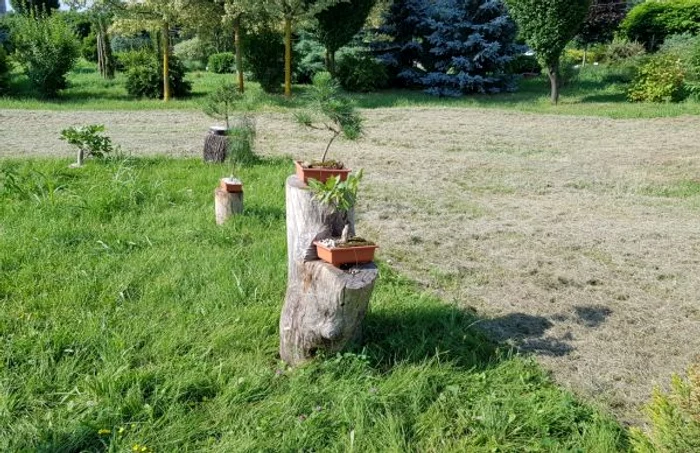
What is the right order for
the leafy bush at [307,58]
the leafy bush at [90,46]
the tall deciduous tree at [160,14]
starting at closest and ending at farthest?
the tall deciduous tree at [160,14], the leafy bush at [307,58], the leafy bush at [90,46]

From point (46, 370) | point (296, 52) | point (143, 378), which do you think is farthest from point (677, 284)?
point (296, 52)

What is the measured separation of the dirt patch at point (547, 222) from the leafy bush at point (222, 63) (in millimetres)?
13370

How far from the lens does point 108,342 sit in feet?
9.25

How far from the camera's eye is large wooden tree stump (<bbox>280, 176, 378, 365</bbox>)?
2664 millimetres

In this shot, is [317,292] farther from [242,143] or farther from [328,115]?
[242,143]

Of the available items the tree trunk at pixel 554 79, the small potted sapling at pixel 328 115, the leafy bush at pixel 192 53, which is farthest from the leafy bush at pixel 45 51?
the small potted sapling at pixel 328 115

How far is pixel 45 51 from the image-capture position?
1504cm

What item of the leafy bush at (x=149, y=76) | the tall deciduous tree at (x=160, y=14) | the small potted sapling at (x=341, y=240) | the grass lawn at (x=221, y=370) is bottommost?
the grass lawn at (x=221, y=370)

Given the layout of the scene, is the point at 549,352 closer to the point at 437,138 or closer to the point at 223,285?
the point at 223,285

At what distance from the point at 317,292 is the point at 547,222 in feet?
11.7

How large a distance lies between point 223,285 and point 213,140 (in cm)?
445

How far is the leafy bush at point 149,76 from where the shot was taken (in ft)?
53.3

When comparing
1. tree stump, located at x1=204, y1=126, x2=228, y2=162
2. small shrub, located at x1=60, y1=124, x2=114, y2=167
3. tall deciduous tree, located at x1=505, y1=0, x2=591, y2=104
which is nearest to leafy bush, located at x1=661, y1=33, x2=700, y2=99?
tall deciduous tree, located at x1=505, y1=0, x2=591, y2=104

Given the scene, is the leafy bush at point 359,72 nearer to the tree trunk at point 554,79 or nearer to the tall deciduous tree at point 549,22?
the tall deciduous tree at point 549,22
